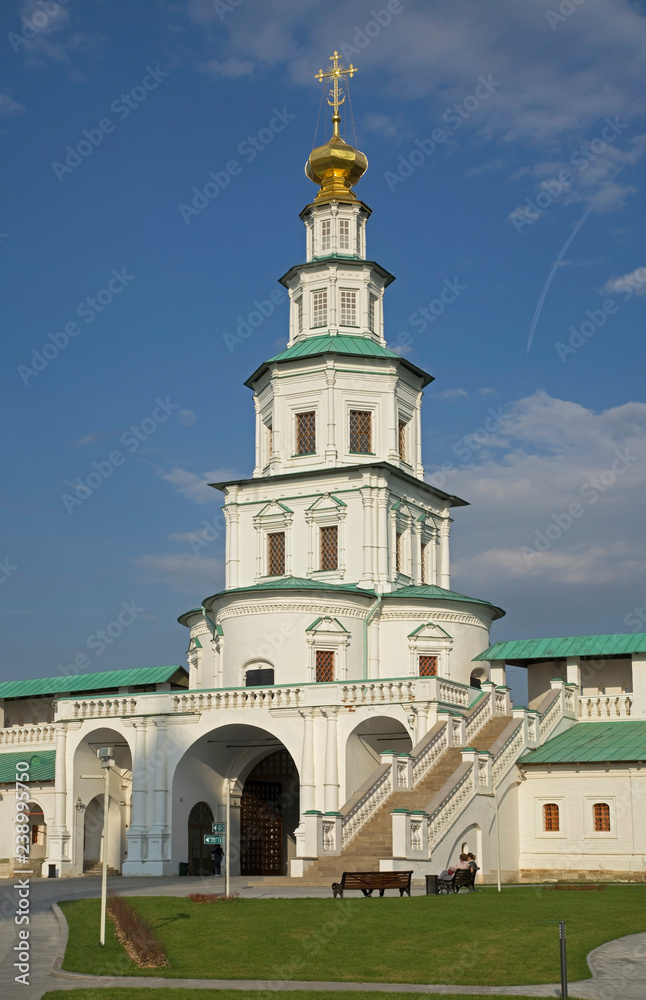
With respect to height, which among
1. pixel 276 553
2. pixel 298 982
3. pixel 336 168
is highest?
pixel 336 168

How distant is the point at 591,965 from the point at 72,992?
625 cm

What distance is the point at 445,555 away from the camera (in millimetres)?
48594

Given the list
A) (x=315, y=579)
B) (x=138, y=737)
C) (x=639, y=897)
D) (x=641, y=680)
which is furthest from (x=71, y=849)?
(x=639, y=897)

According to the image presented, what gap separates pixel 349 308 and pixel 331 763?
66.3 ft

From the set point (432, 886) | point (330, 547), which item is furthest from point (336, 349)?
point (432, 886)

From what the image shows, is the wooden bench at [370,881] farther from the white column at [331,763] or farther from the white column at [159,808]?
the white column at [159,808]

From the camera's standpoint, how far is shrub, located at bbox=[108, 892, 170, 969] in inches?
599

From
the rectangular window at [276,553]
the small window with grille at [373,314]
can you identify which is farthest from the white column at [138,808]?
the small window with grille at [373,314]

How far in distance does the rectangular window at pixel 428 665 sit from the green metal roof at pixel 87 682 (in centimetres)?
1023

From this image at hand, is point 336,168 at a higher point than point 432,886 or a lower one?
higher

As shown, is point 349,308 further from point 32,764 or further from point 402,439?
point 32,764

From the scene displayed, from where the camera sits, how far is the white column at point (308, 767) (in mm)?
35469

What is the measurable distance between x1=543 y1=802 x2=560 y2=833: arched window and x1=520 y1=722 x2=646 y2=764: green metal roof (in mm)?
1295

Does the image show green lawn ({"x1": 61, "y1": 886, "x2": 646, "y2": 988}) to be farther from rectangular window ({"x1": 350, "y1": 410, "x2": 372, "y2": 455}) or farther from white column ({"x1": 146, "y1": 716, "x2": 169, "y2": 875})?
rectangular window ({"x1": 350, "y1": 410, "x2": 372, "y2": 455})
